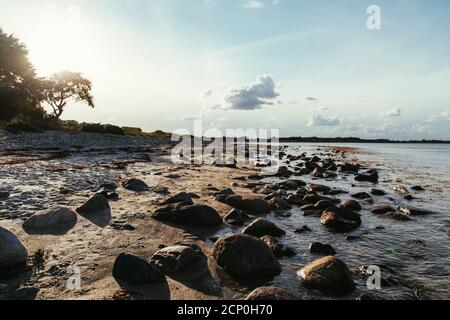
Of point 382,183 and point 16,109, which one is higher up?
point 16,109

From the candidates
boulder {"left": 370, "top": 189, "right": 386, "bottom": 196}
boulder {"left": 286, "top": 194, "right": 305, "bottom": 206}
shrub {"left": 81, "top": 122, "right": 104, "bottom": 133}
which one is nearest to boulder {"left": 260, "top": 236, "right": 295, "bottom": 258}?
boulder {"left": 286, "top": 194, "right": 305, "bottom": 206}

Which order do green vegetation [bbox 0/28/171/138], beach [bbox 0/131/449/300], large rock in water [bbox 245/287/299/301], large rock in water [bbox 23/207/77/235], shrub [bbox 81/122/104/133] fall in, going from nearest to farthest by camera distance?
large rock in water [bbox 245/287/299/301] < beach [bbox 0/131/449/300] < large rock in water [bbox 23/207/77/235] < green vegetation [bbox 0/28/171/138] < shrub [bbox 81/122/104/133]

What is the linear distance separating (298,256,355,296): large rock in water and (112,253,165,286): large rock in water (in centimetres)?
254

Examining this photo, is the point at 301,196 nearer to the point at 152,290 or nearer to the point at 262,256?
the point at 262,256

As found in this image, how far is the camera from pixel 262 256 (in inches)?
252

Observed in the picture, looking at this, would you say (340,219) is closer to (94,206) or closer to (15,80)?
(94,206)

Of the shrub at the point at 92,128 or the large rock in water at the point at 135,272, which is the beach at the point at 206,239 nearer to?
the large rock in water at the point at 135,272

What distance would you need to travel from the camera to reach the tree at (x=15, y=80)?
136 feet

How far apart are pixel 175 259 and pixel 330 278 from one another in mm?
2745

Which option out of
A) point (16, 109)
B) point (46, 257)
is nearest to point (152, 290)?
point (46, 257)

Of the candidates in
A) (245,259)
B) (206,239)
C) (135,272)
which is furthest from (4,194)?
(245,259)

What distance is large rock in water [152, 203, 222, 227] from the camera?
30.5 ft

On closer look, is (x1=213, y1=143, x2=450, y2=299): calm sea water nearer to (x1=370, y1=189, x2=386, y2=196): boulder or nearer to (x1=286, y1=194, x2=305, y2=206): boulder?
(x1=286, y1=194, x2=305, y2=206): boulder

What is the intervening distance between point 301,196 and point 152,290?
9.54 m
